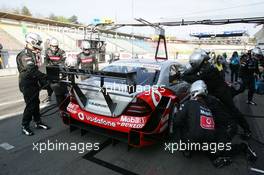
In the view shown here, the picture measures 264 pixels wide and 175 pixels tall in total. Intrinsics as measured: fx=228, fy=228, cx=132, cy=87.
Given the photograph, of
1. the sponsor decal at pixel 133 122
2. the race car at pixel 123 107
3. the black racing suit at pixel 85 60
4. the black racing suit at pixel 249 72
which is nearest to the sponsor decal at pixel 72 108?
the race car at pixel 123 107

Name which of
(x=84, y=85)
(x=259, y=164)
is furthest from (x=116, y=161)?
(x=259, y=164)

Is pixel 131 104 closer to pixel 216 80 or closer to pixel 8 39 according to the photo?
pixel 216 80

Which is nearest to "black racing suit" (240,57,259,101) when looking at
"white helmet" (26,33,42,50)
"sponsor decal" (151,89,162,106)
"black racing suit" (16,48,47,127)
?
"sponsor decal" (151,89,162,106)

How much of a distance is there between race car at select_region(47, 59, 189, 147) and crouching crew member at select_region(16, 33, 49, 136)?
0.68m

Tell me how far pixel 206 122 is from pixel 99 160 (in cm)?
156

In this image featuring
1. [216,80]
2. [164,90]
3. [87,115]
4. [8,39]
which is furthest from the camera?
[8,39]

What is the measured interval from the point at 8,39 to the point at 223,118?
28.5m

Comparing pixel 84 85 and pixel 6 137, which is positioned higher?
pixel 84 85

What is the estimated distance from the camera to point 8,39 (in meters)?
26.4

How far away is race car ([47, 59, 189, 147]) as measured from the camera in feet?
10.0

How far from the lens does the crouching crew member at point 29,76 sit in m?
3.90

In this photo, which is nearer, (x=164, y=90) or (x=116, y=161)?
(x=116, y=161)

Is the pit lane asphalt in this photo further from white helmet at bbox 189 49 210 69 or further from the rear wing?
white helmet at bbox 189 49 210 69

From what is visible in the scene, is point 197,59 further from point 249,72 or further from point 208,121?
point 249,72
